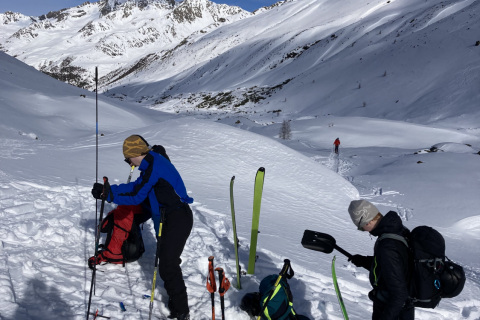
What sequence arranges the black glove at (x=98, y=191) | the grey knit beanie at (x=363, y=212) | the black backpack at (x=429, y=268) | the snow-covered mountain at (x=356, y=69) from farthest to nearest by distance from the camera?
the snow-covered mountain at (x=356, y=69) < the black glove at (x=98, y=191) < the grey knit beanie at (x=363, y=212) < the black backpack at (x=429, y=268)

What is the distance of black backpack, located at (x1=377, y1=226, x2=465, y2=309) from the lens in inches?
98.5

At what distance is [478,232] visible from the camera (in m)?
9.15

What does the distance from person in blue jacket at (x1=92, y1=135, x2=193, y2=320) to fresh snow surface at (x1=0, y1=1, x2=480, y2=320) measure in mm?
417

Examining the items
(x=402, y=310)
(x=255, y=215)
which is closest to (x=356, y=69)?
(x=255, y=215)

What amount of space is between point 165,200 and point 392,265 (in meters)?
2.29

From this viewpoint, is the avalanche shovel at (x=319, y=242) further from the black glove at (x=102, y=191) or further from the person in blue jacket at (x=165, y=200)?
the black glove at (x=102, y=191)

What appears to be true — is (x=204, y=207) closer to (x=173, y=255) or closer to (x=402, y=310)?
(x=173, y=255)

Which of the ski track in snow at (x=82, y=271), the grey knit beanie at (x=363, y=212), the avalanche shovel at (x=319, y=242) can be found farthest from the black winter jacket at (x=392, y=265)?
the ski track in snow at (x=82, y=271)

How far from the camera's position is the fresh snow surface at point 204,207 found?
3723 millimetres

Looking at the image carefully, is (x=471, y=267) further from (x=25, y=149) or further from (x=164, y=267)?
(x=25, y=149)

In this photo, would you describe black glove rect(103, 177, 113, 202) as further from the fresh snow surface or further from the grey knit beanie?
the grey knit beanie

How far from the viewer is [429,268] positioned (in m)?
2.54

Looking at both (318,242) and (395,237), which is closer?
(395,237)

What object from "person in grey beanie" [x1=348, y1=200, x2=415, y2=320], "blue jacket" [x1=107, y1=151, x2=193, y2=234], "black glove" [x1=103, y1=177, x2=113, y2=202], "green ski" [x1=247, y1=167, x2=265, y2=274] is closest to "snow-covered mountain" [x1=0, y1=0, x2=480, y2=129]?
"green ski" [x1=247, y1=167, x2=265, y2=274]
